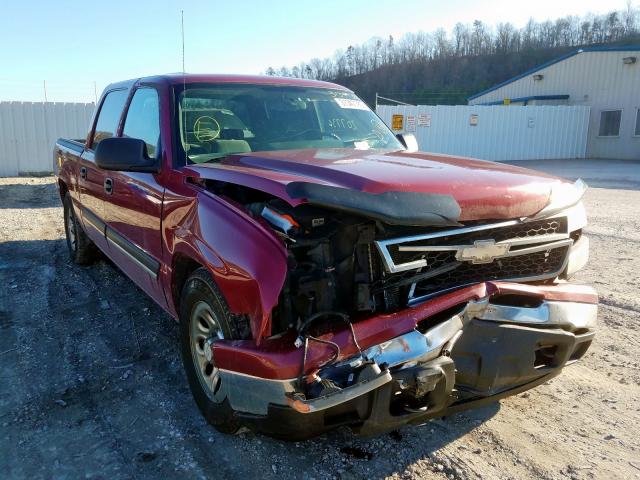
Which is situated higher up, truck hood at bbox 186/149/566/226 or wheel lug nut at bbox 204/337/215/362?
truck hood at bbox 186/149/566/226

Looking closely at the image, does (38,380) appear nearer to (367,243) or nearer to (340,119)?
(367,243)

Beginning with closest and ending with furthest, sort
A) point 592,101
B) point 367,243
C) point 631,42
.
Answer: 1. point 367,243
2. point 592,101
3. point 631,42

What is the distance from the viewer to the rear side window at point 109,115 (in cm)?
473

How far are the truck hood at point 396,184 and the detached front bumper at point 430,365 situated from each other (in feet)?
1.30

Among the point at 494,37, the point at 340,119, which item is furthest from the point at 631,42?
the point at 340,119

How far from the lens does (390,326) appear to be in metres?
2.30

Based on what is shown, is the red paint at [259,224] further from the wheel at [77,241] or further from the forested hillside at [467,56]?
the forested hillside at [467,56]

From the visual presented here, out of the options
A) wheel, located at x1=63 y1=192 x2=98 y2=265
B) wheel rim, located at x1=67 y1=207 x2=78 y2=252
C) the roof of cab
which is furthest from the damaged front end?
wheel rim, located at x1=67 y1=207 x2=78 y2=252

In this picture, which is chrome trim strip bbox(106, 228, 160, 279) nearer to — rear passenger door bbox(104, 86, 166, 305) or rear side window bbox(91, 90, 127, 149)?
rear passenger door bbox(104, 86, 166, 305)

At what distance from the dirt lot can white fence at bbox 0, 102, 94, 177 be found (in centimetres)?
1238

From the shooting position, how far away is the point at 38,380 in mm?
3529

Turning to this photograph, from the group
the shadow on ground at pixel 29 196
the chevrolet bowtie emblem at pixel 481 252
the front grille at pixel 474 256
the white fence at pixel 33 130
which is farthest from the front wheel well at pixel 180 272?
the white fence at pixel 33 130

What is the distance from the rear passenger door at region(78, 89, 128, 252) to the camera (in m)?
4.71

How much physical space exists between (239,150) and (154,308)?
1988mm
